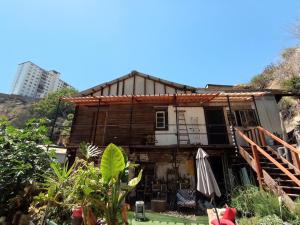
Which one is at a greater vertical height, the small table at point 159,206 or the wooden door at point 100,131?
the wooden door at point 100,131

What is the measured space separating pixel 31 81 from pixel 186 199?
Answer: 108730 mm

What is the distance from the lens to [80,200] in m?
5.41

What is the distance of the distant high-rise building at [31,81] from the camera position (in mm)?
98875

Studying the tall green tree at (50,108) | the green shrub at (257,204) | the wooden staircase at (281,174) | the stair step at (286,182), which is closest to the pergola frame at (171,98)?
the wooden staircase at (281,174)

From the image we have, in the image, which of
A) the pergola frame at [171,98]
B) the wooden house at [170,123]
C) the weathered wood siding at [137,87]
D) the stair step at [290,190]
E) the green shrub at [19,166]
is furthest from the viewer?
the weathered wood siding at [137,87]

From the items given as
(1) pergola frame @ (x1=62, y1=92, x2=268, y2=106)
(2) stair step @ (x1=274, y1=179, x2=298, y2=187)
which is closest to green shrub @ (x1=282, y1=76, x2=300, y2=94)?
(1) pergola frame @ (x1=62, y1=92, x2=268, y2=106)

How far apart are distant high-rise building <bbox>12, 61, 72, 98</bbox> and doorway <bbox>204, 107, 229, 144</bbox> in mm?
96455

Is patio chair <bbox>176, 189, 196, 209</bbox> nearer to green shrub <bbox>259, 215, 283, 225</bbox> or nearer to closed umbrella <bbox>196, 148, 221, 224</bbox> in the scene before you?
closed umbrella <bbox>196, 148, 221, 224</bbox>

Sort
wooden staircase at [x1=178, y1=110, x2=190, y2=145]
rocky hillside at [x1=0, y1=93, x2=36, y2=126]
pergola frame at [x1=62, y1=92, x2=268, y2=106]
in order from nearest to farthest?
1. pergola frame at [x1=62, y1=92, x2=268, y2=106]
2. wooden staircase at [x1=178, y1=110, x2=190, y2=145]
3. rocky hillside at [x1=0, y1=93, x2=36, y2=126]

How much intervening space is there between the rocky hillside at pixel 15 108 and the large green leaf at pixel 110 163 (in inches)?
2002

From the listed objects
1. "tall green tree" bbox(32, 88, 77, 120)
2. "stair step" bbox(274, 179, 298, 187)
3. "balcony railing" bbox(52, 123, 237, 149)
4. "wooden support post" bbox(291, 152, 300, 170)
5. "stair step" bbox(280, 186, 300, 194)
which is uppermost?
"tall green tree" bbox(32, 88, 77, 120)

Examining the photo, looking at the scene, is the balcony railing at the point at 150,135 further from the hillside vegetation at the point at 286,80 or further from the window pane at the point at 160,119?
the hillside vegetation at the point at 286,80

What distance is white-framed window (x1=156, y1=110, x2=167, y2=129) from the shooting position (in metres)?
14.3

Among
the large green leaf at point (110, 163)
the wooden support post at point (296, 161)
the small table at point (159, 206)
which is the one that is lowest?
the small table at point (159, 206)
